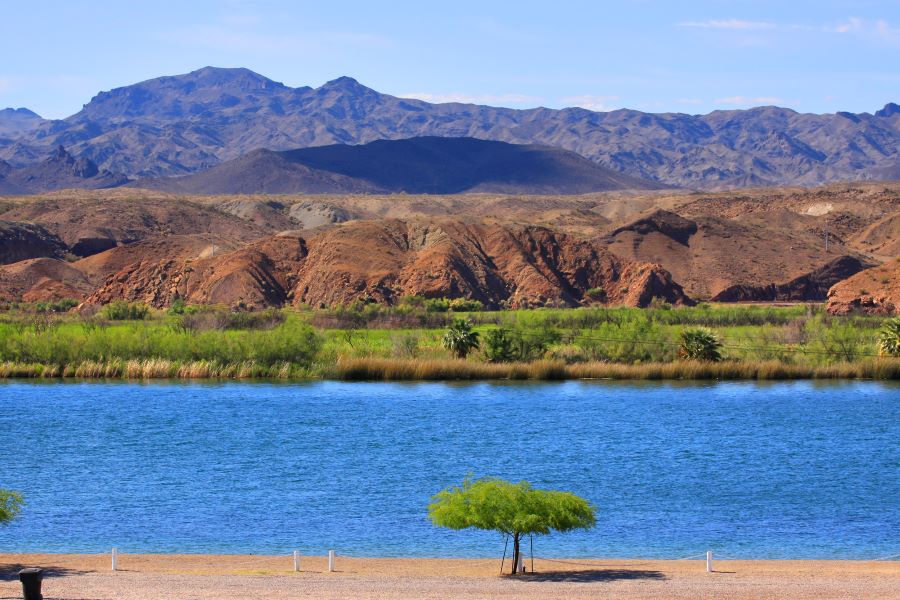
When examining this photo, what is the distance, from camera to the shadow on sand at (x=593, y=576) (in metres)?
23.3

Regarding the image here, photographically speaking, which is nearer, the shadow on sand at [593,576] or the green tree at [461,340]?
the shadow on sand at [593,576]

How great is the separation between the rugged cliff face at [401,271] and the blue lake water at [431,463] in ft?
111

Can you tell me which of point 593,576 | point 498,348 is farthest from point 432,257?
point 593,576

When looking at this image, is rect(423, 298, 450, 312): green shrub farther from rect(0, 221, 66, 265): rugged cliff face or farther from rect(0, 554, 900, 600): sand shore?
rect(0, 554, 900, 600): sand shore

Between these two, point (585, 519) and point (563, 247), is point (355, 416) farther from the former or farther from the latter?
point (563, 247)

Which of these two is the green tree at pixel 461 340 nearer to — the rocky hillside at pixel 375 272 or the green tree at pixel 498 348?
the green tree at pixel 498 348

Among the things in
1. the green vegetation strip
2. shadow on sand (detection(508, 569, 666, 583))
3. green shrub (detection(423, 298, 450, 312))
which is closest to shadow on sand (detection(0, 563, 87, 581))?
shadow on sand (detection(508, 569, 666, 583))

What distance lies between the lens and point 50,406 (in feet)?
167

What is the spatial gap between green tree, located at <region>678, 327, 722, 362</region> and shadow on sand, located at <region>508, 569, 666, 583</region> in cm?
3593

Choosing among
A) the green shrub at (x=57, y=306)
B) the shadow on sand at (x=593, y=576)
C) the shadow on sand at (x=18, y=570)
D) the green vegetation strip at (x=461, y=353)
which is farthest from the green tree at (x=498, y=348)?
the green shrub at (x=57, y=306)

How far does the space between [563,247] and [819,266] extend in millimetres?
24618

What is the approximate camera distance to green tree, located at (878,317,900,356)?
6028 cm

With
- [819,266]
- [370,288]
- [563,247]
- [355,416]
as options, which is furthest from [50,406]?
[819,266]

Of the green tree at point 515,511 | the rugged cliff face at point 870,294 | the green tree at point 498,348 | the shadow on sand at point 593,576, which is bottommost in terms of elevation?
the shadow on sand at point 593,576
